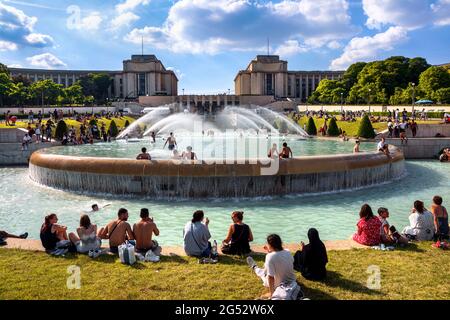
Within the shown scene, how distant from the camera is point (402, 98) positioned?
6694cm

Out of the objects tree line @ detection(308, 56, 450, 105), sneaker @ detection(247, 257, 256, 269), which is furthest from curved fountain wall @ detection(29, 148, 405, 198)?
tree line @ detection(308, 56, 450, 105)

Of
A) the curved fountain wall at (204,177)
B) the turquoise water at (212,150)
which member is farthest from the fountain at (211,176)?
the turquoise water at (212,150)

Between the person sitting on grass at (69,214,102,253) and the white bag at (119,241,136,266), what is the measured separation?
2.51ft

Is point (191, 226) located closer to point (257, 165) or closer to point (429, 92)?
point (257, 165)

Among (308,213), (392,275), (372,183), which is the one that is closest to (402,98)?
(372,183)

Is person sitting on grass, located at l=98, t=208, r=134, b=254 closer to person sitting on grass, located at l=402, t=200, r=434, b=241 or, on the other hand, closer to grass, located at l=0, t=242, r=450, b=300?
grass, located at l=0, t=242, r=450, b=300

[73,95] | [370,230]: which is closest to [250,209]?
[370,230]

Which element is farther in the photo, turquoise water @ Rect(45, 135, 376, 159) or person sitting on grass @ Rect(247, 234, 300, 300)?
turquoise water @ Rect(45, 135, 376, 159)

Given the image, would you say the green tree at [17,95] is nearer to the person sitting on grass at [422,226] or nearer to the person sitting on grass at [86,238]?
the person sitting on grass at [86,238]

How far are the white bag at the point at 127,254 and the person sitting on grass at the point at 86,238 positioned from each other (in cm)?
76

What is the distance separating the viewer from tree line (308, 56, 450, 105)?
66.6m

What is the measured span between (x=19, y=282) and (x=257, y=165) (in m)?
8.62

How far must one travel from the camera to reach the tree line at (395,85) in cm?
6662
